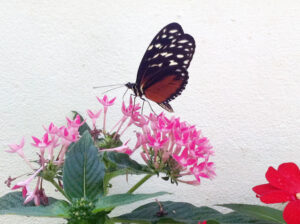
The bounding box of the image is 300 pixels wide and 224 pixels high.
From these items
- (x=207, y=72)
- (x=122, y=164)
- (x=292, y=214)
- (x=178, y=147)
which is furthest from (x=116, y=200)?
(x=207, y=72)

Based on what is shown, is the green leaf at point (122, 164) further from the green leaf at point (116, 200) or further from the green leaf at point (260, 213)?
the green leaf at point (260, 213)

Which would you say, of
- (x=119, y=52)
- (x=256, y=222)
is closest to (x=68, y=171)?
(x=256, y=222)

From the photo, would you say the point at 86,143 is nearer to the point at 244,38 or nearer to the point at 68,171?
the point at 68,171

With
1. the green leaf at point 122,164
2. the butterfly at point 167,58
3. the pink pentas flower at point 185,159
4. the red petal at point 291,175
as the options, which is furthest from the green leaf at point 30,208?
the red petal at point 291,175

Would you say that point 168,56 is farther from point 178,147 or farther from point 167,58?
point 178,147

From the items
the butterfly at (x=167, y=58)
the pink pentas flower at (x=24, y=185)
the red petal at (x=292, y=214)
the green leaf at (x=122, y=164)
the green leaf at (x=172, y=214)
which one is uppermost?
the butterfly at (x=167, y=58)

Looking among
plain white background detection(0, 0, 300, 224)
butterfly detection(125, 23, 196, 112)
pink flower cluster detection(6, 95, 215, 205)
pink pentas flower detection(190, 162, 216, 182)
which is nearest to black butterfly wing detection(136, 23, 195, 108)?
butterfly detection(125, 23, 196, 112)
